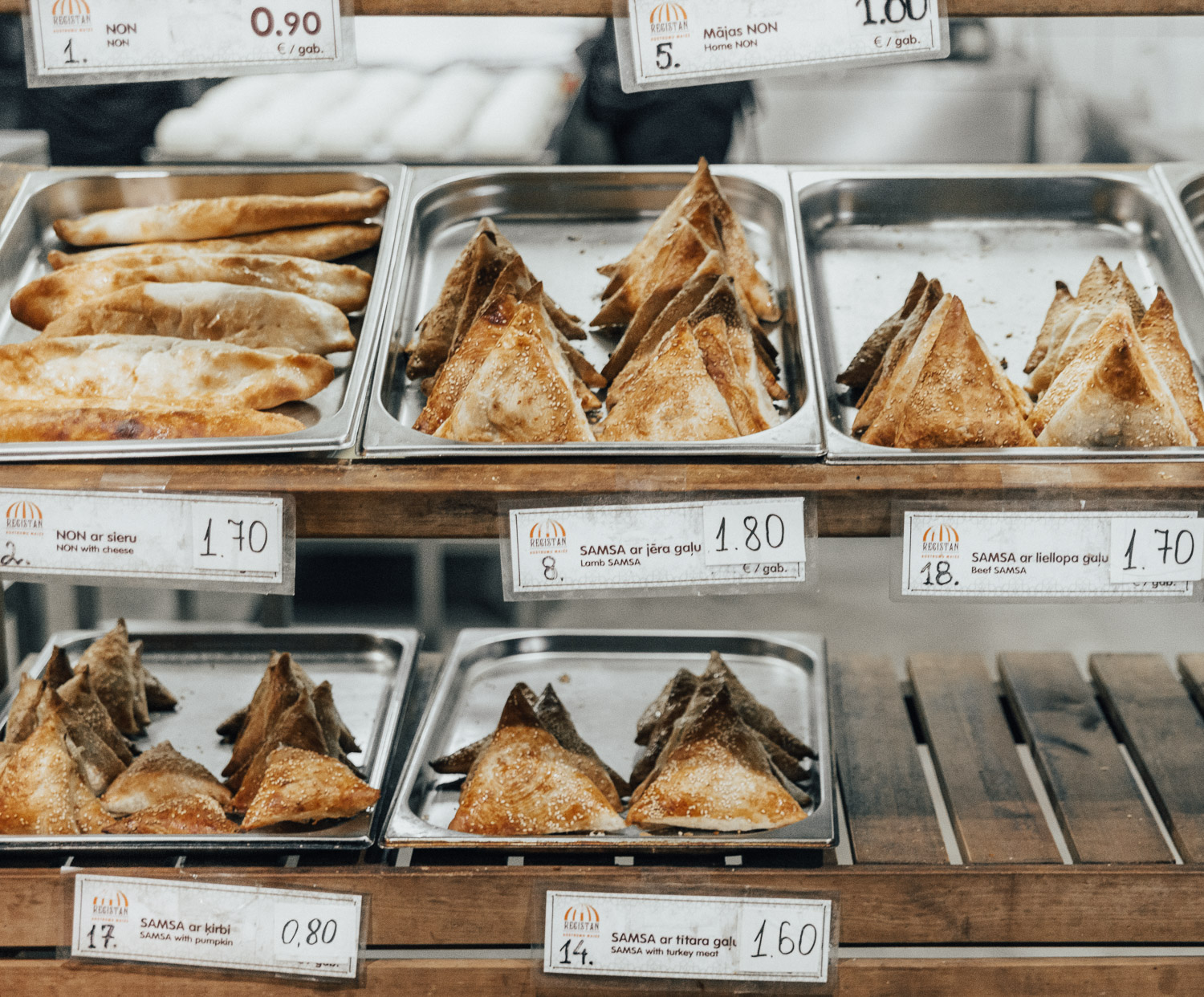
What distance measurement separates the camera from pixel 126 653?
5.47 feet

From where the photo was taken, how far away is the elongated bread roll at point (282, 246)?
1.54m

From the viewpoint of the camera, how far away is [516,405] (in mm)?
1217

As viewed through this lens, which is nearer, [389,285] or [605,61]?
[389,285]

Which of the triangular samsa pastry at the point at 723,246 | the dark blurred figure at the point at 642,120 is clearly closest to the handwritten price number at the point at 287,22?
the triangular samsa pastry at the point at 723,246

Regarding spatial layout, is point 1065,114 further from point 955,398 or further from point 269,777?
point 269,777

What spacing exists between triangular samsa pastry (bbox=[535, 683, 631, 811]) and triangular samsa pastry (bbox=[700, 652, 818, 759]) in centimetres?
17

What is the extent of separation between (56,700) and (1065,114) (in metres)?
3.21

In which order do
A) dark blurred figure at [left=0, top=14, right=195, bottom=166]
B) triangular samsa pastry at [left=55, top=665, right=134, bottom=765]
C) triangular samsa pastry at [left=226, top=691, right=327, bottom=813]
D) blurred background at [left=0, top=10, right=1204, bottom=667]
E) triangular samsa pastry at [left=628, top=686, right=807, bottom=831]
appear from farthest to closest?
blurred background at [left=0, top=10, right=1204, bottom=667], dark blurred figure at [left=0, top=14, right=195, bottom=166], triangular samsa pastry at [left=55, top=665, right=134, bottom=765], triangular samsa pastry at [left=226, top=691, right=327, bottom=813], triangular samsa pastry at [left=628, top=686, right=807, bottom=831]

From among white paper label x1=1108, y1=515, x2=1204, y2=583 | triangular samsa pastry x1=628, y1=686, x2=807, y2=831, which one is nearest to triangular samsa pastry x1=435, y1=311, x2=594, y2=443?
triangular samsa pastry x1=628, y1=686, x2=807, y2=831

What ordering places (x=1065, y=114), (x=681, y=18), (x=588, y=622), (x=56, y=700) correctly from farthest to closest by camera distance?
(x=1065, y=114), (x=588, y=622), (x=56, y=700), (x=681, y=18)

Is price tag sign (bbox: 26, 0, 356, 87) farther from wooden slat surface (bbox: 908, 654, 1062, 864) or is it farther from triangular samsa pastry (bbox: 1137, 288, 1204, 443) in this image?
wooden slat surface (bbox: 908, 654, 1062, 864)

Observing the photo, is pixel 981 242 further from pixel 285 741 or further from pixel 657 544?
pixel 285 741

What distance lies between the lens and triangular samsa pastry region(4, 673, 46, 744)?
1531 millimetres

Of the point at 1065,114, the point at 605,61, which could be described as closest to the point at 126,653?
the point at 605,61
